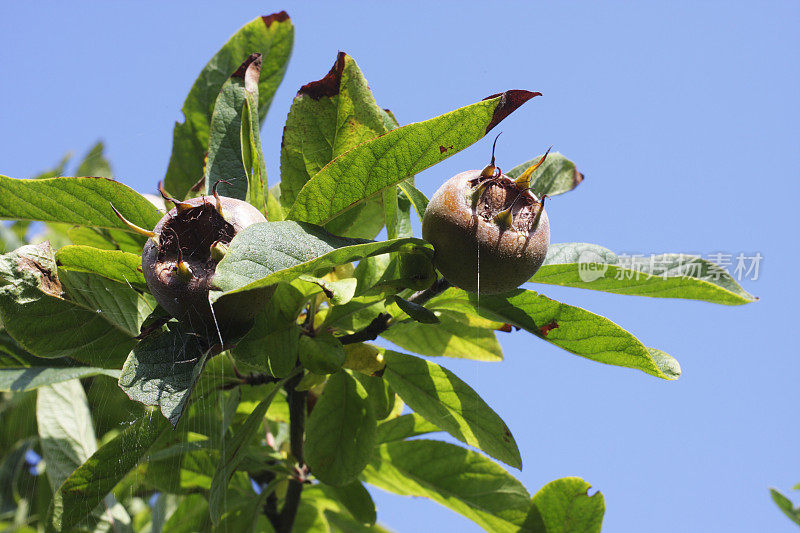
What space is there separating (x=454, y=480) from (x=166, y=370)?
0.80 meters

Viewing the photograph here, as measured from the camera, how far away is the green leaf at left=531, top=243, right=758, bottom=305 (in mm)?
966

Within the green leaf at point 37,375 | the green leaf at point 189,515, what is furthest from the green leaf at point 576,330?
the green leaf at point 189,515

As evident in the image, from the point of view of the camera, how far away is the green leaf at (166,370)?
85cm

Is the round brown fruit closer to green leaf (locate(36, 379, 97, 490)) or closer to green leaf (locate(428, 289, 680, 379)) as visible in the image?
green leaf (locate(428, 289, 680, 379))

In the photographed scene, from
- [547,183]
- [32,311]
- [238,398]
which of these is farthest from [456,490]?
[32,311]

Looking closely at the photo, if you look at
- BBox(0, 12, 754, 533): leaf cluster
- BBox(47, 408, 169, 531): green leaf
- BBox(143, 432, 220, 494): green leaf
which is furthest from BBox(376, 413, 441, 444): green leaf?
BBox(47, 408, 169, 531): green leaf

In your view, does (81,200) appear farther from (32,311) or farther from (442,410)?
(442,410)

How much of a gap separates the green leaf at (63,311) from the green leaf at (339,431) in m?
0.37

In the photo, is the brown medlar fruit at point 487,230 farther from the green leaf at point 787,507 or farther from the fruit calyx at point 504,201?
the green leaf at point 787,507

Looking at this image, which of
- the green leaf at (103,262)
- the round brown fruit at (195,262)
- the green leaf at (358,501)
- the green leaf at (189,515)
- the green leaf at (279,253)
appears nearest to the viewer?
the green leaf at (279,253)

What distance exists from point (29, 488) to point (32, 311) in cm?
152

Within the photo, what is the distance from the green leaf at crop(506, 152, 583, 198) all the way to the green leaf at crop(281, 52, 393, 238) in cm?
36

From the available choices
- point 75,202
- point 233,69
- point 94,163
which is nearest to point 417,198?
point 75,202

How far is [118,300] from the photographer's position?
3.59 feet
